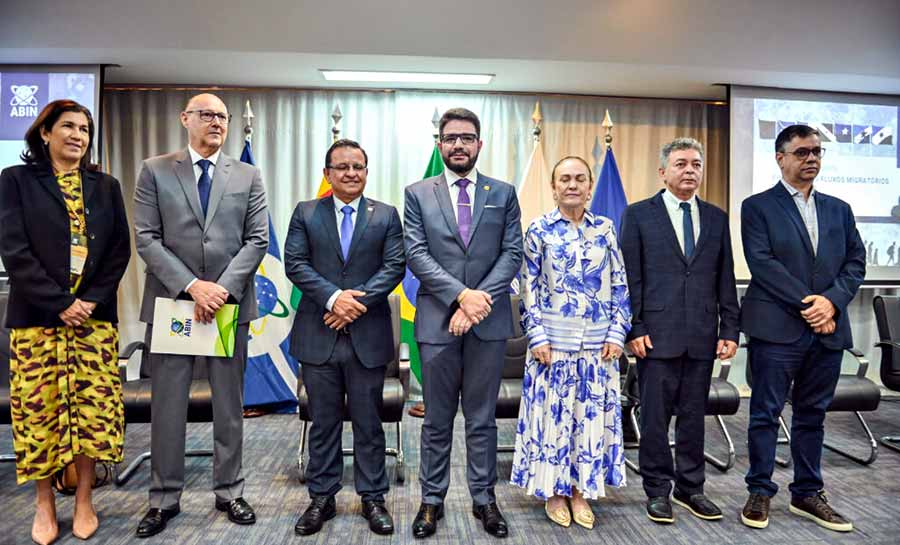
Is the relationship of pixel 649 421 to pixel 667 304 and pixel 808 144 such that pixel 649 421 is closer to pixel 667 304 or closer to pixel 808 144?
pixel 667 304

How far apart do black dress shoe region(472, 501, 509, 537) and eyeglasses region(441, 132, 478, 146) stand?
1629mm

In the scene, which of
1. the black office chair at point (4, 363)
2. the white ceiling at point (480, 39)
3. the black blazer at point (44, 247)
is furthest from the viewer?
the white ceiling at point (480, 39)

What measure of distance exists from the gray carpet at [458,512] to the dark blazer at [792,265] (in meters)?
0.88

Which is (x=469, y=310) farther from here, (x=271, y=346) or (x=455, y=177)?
(x=271, y=346)

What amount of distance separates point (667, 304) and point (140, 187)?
2.45m

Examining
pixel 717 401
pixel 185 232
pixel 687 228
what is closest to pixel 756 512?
pixel 717 401

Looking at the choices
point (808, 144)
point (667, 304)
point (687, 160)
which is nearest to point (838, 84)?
point (808, 144)

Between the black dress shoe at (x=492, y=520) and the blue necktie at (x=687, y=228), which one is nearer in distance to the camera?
the black dress shoe at (x=492, y=520)

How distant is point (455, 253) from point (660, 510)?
1534mm

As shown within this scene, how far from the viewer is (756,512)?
2.88 m

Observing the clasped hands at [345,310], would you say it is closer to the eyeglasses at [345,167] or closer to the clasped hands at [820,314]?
the eyeglasses at [345,167]

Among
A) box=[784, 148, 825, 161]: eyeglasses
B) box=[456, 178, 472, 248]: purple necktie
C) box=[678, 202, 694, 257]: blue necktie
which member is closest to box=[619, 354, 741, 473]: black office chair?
box=[678, 202, 694, 257]: blue necktie

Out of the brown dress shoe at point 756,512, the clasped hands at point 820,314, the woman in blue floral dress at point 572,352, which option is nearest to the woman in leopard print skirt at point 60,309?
the woman in blue floral dress at point 572,352

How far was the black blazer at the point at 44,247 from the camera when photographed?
257 cm
